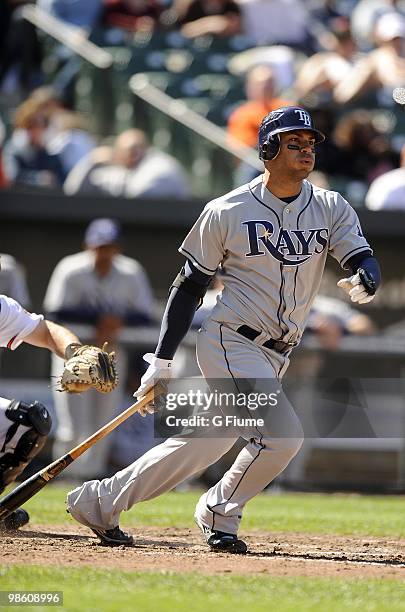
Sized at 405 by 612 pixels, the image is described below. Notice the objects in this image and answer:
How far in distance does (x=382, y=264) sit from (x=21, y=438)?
237 inches

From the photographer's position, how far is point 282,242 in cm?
528

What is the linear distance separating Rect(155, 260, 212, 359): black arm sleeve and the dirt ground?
864mm

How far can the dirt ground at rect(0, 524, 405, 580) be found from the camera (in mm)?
4723

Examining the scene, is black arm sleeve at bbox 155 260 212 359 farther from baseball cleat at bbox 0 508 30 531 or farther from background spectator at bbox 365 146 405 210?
background spectator at bbox 365 146 405 210

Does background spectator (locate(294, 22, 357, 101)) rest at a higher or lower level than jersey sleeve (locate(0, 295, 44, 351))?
higher

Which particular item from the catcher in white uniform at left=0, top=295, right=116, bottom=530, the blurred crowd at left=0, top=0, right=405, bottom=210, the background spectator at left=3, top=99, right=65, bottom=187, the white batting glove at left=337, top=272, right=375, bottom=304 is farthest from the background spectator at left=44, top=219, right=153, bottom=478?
the white batting glove at left=337, top=272, right=375, bottom=304

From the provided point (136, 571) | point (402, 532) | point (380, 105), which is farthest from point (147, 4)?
point (136, 571)

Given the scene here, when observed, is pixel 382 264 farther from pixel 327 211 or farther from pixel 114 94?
pixel 327 211

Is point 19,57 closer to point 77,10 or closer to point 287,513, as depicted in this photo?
point 77,10

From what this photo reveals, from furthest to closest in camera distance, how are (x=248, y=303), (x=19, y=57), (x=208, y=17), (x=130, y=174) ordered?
(x=208, y=17)
(x=19, y=57)
(x=130, y=174)
(x=248, y=303)

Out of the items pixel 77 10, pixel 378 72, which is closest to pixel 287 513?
pixel 378 72

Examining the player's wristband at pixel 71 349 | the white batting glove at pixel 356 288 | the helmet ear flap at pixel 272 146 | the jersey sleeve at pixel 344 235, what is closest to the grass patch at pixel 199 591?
the player's wristband at pixel 71 349

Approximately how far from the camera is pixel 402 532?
6477 mm

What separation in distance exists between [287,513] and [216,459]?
2295 millimetres
